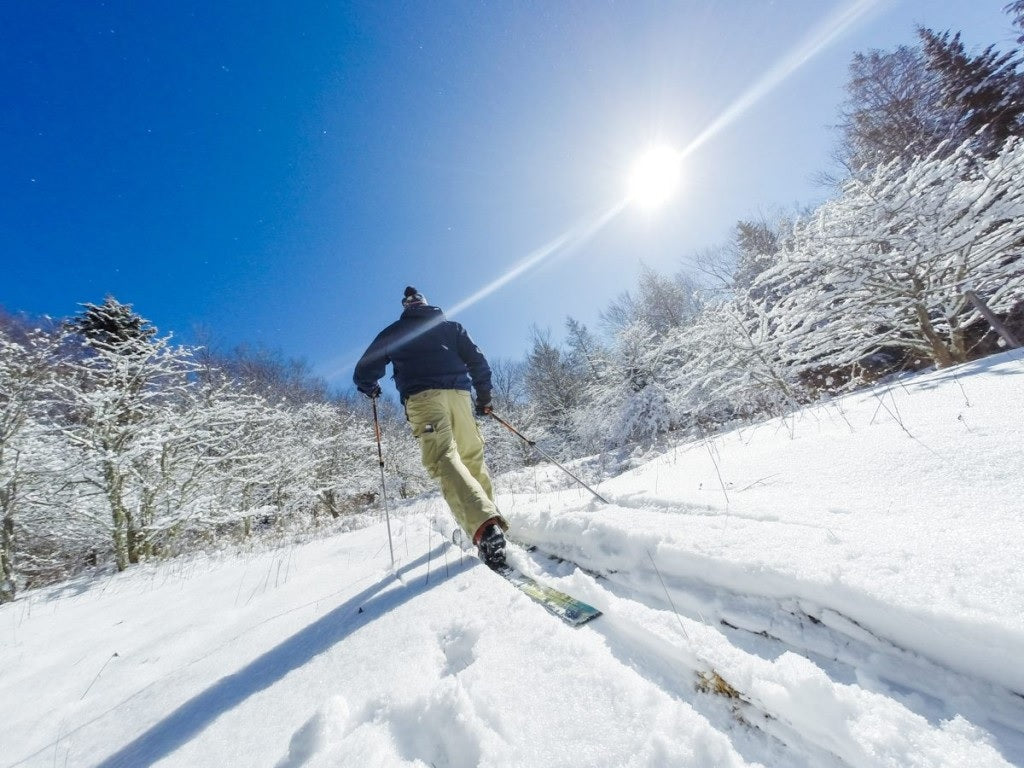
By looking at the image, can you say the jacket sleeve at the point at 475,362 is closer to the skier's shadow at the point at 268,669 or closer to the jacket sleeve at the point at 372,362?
the jacket sleeve at the point at 372,362

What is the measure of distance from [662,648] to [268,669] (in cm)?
153

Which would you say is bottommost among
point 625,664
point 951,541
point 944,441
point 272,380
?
point 625,664

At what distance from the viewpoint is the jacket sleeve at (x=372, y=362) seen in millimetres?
3277

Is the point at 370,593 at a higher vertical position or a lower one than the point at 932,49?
lower

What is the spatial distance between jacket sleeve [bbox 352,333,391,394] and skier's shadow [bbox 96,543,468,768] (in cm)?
165

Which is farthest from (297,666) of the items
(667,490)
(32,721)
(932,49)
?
(932,49)

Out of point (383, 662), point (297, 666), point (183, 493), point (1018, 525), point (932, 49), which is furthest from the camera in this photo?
point (932, 49)

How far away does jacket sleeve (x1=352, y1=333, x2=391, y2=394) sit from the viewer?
328 cm

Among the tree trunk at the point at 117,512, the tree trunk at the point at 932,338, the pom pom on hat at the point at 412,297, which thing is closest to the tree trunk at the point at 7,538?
the tree trunk at the point at 117,512

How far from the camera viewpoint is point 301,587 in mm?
2555

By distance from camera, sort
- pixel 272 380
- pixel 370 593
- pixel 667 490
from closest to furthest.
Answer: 1. pixel 370 593
2. pixel 667 490
3. pixel 272 380

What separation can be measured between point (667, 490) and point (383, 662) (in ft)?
6.11

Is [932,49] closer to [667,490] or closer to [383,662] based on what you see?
[667,490]

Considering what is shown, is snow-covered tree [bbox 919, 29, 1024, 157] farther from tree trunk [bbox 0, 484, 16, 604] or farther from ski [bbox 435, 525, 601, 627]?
tree trunk [bbox 0, 484, 16, 604]
